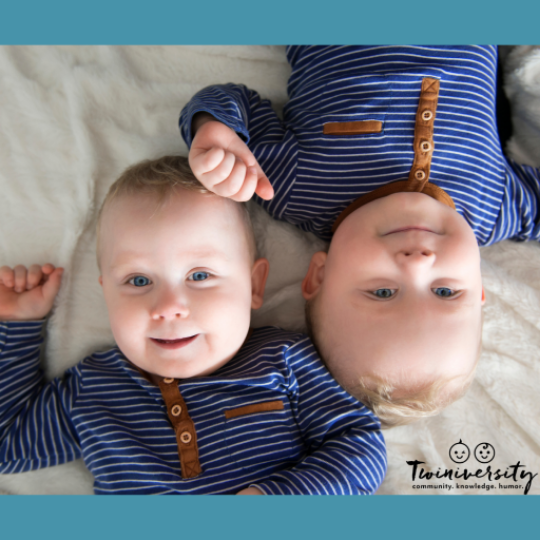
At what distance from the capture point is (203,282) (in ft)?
3.56

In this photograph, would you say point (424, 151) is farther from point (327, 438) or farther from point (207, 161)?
point (327, 438)

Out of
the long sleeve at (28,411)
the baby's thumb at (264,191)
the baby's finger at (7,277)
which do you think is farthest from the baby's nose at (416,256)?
the baby's finger at (7,277)

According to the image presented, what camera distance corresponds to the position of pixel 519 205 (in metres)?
1.27

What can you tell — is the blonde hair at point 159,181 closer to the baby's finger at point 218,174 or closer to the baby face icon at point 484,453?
the baby's finger at point 218,174

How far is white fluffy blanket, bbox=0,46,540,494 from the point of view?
4.16 ft

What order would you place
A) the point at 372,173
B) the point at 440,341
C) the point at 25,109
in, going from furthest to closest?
the point at 25,109, the point at 372,173, the point at 440,341

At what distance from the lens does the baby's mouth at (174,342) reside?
1.09 meters

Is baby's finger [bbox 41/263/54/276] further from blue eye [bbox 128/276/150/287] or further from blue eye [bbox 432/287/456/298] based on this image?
blue eye [bbox 432/287/456/298]

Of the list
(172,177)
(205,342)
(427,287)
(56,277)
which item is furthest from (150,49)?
(427,287)

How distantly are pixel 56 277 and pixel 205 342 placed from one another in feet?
1.55

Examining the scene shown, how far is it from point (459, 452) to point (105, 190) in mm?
1140

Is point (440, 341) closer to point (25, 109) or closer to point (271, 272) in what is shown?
point (271, 272)

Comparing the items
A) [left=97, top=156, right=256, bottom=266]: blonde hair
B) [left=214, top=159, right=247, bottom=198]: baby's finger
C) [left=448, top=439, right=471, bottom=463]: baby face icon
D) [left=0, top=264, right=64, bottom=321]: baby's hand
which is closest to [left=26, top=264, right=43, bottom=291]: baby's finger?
[left=0, top=264, right=64, bottom=321]: baby's hand

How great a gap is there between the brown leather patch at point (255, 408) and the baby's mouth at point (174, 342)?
19cm
